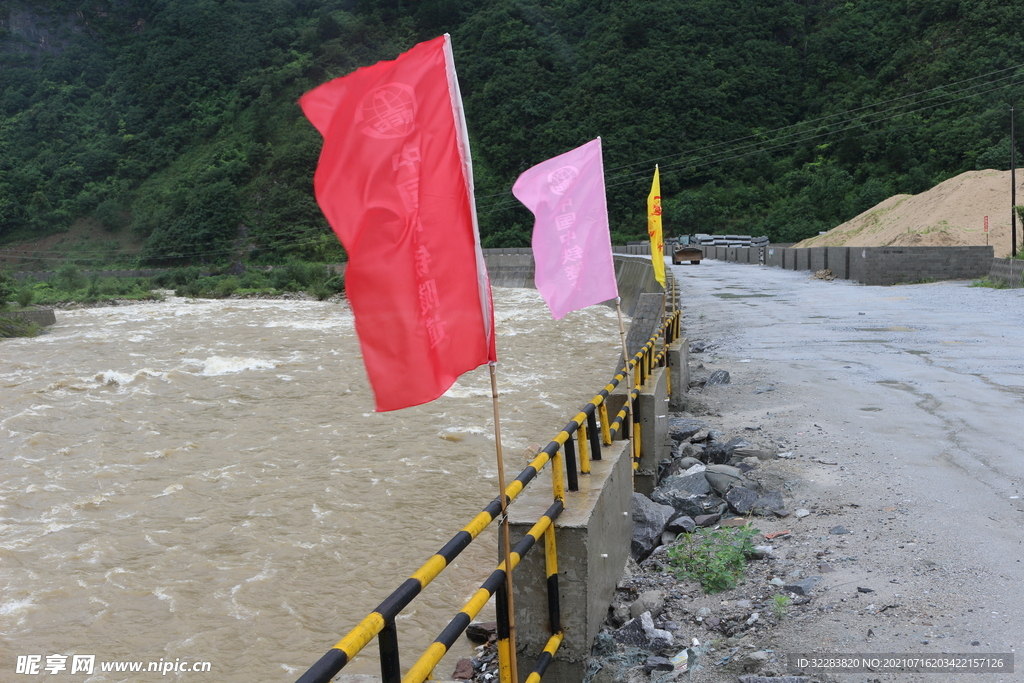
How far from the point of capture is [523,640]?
3.92 metres

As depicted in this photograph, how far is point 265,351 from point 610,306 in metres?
15.3

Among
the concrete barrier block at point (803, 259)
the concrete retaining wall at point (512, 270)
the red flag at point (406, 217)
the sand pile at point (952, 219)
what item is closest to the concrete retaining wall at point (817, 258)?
the concrete barrier block at point (803, 259)

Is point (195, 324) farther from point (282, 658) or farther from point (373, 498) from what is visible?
point (282, 658)

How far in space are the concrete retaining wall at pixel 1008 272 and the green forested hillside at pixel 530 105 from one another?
31317 mm

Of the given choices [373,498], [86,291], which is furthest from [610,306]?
[86,291]

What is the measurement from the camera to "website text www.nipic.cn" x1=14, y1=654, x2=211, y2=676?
20.4 ft

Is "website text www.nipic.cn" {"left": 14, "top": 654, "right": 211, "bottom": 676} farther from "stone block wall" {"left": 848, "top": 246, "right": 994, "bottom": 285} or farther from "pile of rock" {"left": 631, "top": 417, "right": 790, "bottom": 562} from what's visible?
"stone block wall" {"left": 848, "top": 246, "right": 994, "bottom": 285}

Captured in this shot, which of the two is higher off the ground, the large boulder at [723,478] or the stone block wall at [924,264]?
the stone block wall at [924,264]

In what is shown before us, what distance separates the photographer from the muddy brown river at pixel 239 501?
6.80m

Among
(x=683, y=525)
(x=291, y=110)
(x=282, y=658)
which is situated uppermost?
(x=291, y=110)

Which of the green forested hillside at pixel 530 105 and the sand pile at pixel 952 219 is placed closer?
the sand pile at pixel 952 219

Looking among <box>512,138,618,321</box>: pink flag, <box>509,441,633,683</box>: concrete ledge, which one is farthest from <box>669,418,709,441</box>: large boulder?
<box>509,441,633,683</box>: concrete ledge

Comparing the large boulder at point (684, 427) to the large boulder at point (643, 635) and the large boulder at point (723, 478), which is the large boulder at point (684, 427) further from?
the large boulder at point (643, 635)

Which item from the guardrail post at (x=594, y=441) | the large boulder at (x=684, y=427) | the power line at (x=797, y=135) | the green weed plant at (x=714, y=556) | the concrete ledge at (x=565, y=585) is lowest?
the large boulder at (x=684, y=427)
